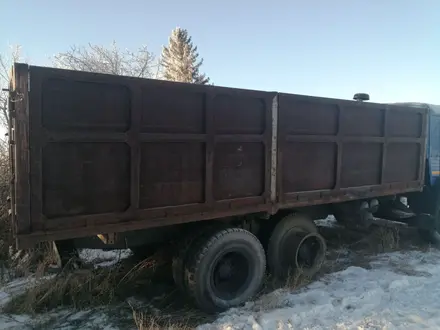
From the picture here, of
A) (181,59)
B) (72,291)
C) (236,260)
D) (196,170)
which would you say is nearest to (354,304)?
(236,260)

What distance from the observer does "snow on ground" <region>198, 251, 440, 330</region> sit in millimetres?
3736

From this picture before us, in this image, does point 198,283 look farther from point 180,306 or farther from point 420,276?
point 420,276

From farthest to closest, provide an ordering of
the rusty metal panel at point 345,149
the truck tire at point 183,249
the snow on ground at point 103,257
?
the snow on ground at point 103,257 → the rusty metal panel at point 345,149 → the truck tire at point 183,249

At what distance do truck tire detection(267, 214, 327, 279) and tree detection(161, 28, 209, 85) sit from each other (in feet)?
94.8

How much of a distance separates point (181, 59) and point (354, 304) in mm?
33508

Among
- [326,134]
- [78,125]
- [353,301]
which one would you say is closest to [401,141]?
[326,134]

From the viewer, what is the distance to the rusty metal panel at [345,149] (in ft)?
15.7

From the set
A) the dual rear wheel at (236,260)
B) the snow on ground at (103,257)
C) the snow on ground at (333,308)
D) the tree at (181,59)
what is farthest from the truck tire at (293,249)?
the tree at (181,59)

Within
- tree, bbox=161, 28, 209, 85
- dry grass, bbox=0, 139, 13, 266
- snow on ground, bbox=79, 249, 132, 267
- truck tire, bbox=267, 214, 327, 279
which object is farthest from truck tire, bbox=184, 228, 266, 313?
tree, bbox=161, 28, 209, 85

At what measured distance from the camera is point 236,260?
459 centimetres

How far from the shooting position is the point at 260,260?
4.60 metres

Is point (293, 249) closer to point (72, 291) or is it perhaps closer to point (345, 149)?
point (345, 149)

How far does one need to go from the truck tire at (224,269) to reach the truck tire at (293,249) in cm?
49

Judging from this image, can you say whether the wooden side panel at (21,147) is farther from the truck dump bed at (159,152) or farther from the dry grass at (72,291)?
the dry grass at (72,291)
